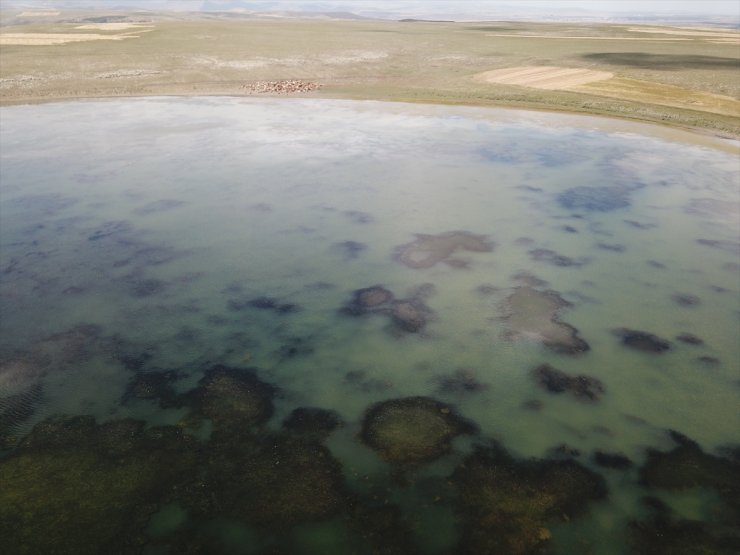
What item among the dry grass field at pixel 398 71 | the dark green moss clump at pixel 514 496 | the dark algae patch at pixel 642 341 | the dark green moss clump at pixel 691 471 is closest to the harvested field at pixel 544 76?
the dry grass field at pixel 398 71

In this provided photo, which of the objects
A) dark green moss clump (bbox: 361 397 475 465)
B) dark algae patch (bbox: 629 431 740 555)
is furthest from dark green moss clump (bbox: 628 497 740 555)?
dark green moss clump (bbox: 361 397 475 465)

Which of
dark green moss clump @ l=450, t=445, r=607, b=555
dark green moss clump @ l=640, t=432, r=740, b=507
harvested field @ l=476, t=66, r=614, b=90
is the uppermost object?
harvested field @ l=476, t=66, r=614, b=90

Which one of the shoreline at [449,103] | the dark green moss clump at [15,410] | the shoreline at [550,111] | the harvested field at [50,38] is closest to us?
the dark green moss clump at [15,410]

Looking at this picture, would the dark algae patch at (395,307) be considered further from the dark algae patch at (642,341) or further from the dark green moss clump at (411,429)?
the dark algae patch at (642,341)

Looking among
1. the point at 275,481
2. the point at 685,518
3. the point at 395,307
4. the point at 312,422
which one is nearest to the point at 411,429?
the point at 312,422

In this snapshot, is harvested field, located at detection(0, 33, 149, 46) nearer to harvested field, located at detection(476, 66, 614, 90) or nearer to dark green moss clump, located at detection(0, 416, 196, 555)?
harvested field, located at detection(476, 66, 614, 90)

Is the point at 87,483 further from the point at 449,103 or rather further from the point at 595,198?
the point at 449,103

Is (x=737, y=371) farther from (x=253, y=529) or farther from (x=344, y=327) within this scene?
(x=253, y=529)

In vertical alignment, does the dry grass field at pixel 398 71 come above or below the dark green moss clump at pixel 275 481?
above
